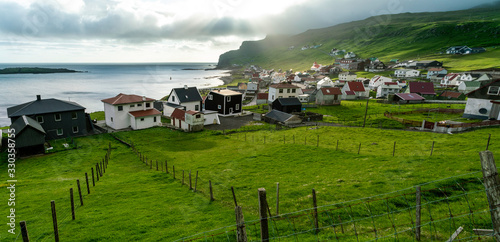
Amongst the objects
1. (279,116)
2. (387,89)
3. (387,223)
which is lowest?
(279,116)

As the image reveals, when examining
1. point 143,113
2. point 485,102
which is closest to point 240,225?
point 143,113

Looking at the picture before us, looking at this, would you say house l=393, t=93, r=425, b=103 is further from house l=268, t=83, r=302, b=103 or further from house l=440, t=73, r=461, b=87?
house l=440, t=73, r=461, b=87

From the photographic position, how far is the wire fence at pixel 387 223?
30.7 ft

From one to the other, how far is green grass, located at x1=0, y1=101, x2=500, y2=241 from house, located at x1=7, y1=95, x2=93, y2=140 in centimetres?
827

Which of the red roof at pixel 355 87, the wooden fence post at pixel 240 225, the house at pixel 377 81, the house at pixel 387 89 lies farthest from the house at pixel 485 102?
the house at pixel 377 81

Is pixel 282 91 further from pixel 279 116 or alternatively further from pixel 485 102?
pixel 485 102

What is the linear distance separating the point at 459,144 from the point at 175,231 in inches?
1215

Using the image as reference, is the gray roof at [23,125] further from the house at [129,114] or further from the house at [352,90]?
the house at [352,90]

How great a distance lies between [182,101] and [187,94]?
9.52 feet

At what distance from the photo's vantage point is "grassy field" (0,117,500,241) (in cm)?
1270

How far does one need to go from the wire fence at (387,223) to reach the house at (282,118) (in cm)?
3655

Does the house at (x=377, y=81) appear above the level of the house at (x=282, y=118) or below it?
above

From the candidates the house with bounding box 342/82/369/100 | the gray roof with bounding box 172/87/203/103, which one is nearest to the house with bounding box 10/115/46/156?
the gray roof with bounding box 172/87/203/103

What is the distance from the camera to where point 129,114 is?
48.3 m
